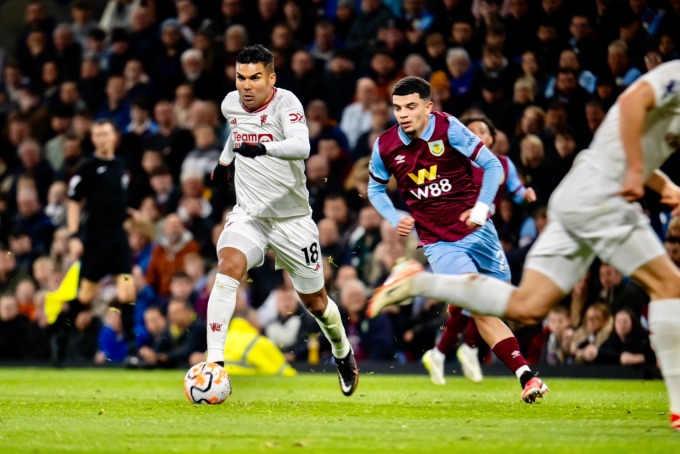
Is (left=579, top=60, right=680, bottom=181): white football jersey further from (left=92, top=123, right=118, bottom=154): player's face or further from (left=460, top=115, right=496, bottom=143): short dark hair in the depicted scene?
(left=92, top=123, right=118, bottom=154): player's face

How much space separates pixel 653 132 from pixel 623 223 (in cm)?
55

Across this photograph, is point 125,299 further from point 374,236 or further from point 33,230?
point 33,230

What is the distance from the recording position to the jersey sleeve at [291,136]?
8203mm

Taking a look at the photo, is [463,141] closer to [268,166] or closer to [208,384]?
[268,166]

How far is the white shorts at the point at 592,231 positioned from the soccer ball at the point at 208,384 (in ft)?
9.40

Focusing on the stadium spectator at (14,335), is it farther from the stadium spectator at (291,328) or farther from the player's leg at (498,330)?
the player's leg at (498,330)

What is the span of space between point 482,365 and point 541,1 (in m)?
4.79

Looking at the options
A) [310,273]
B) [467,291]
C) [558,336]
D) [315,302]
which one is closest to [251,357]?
[558,336]

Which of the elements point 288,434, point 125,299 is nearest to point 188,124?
point 125,299

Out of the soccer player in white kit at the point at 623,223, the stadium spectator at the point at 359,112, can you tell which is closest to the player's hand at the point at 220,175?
the soccer player in white kit at the point at 623,223

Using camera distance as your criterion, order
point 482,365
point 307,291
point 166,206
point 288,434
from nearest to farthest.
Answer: point 288,434
point 307,291
point 482,365
point 166,206

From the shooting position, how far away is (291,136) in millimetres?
8586

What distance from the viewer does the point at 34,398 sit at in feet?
31.4

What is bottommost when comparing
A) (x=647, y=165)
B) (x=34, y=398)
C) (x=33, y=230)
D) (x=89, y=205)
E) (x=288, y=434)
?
(x=33, y=230)
